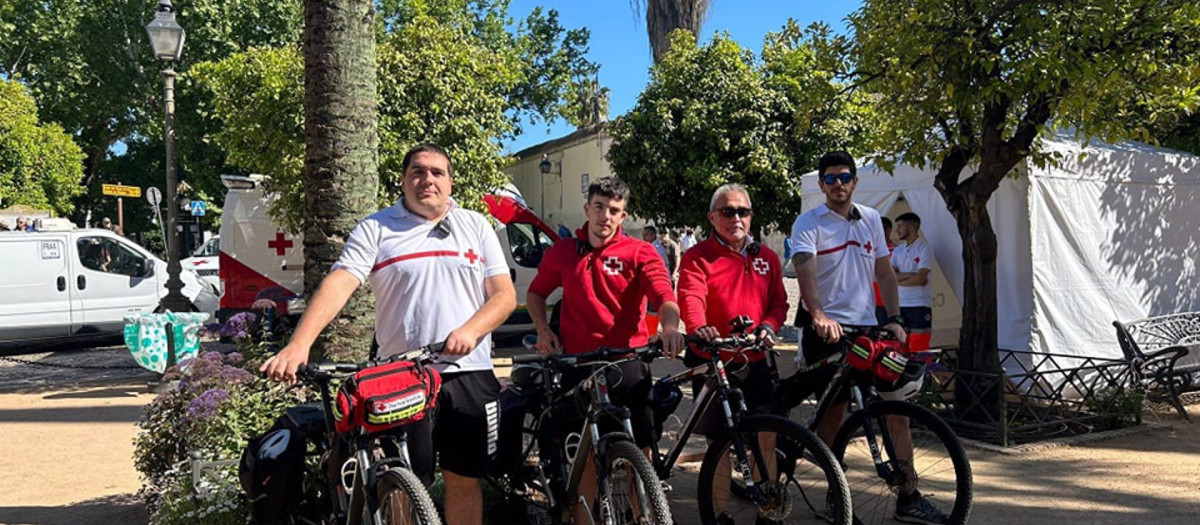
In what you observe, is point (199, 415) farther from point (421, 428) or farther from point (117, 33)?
point (117, 33)

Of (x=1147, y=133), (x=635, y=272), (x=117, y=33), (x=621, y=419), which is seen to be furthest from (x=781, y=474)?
(x=117, y=33)

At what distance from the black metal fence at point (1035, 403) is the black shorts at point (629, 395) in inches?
130

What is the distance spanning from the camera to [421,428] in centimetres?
344

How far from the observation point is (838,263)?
15.9 ft

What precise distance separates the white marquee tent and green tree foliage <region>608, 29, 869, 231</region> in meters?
4.19

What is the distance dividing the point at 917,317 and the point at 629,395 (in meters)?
5.24

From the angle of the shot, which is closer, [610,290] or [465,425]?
[465,425]

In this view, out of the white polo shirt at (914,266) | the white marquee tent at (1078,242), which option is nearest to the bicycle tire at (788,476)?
the white polo shirt at (914,266)

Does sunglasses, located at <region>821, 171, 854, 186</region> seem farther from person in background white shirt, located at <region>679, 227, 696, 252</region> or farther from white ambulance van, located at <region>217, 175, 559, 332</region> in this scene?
person in background white shirt, located at <region>679, 227, 696, 252</region>

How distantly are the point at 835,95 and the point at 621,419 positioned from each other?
15.2 ft

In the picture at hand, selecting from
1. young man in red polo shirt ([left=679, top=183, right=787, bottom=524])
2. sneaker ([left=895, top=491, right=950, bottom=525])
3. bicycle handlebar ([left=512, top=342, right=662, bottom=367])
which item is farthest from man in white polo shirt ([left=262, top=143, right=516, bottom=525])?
sneaker ([left=895, top=491, right=950, bottom=525])

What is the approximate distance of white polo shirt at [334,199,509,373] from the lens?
3.54m

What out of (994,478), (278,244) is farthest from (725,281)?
(278,244)

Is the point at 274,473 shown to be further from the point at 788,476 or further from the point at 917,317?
the point at 917,317
